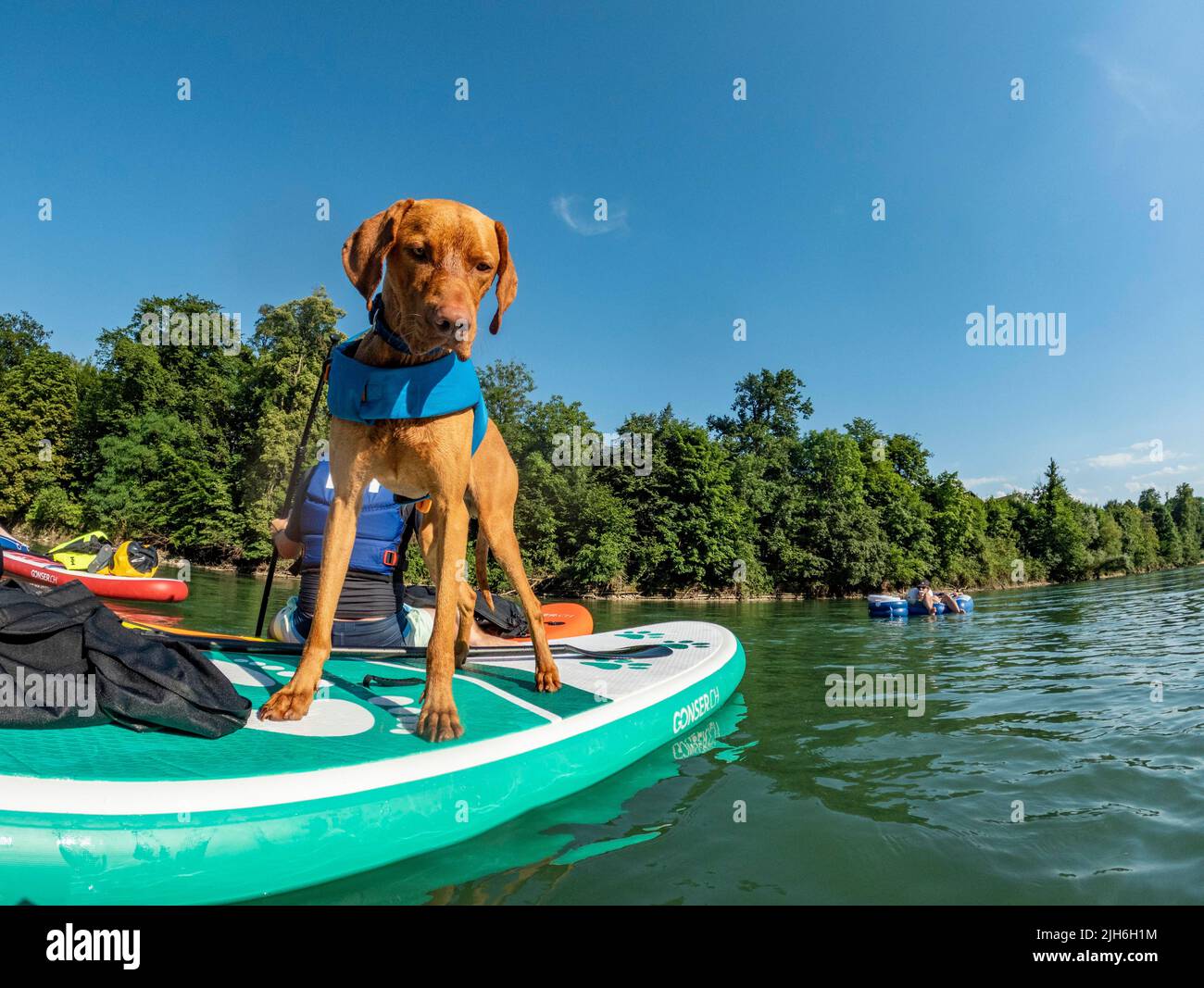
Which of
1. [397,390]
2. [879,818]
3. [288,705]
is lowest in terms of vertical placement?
[879,818]

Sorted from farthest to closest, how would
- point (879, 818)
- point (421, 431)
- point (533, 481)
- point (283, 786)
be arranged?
point (533, 481)
point (879, 818)
point (421, 431)
point (283, 786)

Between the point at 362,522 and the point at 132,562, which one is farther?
the point at 132,562

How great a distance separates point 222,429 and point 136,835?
48.5m

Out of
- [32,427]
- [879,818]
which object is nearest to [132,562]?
[879,818]

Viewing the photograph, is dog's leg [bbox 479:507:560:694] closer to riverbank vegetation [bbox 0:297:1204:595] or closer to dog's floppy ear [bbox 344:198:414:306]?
dog's floppy ear [bbox 344:198:414:306]

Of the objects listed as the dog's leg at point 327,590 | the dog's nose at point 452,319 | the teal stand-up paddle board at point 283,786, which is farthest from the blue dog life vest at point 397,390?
the teal stand-up paddle board at point 283,786

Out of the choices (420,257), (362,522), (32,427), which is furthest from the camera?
(32,427)

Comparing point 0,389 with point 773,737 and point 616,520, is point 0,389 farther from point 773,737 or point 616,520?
point 773,737

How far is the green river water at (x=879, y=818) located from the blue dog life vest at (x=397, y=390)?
5.96 feet

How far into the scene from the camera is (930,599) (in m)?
19.0

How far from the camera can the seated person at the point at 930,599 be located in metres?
19.0

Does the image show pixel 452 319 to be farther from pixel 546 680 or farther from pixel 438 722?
pixel 546 680

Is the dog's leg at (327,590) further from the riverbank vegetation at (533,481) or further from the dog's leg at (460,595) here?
the riverbank vegetation at (533,481)

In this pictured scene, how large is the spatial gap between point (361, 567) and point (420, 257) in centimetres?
278
